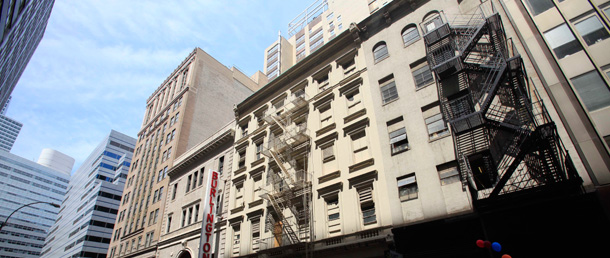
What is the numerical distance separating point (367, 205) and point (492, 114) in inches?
302

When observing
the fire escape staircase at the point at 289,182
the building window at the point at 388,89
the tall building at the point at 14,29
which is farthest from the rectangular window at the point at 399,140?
the tall building at the point at 14,29

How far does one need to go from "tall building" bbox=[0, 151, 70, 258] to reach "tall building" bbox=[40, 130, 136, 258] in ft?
151

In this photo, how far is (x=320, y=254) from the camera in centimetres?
1791

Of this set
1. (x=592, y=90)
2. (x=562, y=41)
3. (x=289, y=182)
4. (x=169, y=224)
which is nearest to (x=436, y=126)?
(x=592, y=90)

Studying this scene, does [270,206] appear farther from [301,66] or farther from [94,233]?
[94,233]

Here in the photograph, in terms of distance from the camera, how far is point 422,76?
1864 centimetres

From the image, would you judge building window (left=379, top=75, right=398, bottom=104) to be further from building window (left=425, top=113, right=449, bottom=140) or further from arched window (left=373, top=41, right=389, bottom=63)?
building window (left=425, top=113, right=449, bottom=140)

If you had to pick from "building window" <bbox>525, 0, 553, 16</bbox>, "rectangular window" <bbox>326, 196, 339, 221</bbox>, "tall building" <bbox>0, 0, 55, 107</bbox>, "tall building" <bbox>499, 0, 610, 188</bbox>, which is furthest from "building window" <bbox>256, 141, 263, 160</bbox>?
"building window" <bbox>525, 0, 553, 16</bbox>

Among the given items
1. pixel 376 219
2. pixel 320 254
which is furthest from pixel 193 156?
pixel 376 219

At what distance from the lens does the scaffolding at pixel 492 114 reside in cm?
1234

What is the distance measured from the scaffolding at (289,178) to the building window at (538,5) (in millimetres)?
14507

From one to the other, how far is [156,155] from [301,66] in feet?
95.1

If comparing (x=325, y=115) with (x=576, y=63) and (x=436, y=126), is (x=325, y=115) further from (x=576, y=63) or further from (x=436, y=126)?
(x=576, y=63)

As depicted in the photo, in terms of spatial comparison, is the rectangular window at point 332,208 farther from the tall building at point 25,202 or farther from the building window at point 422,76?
the tall building at point 25,202
